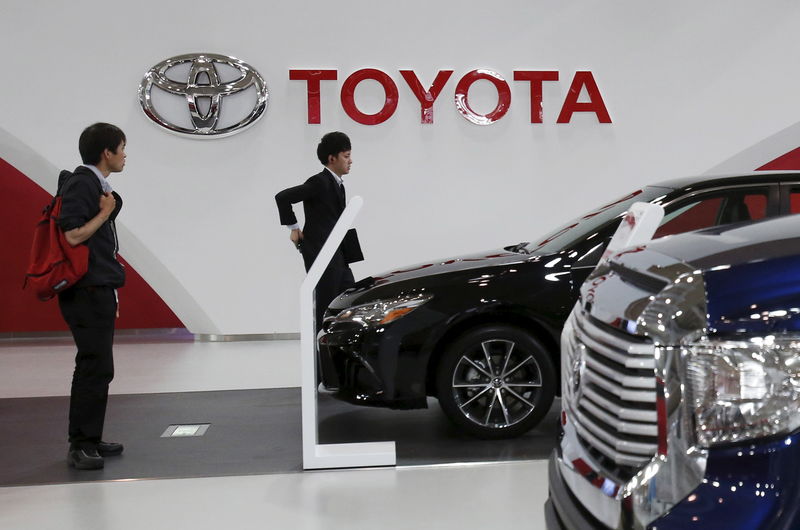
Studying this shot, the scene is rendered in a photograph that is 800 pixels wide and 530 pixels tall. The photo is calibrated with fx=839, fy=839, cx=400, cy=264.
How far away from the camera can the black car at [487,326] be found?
401 cm

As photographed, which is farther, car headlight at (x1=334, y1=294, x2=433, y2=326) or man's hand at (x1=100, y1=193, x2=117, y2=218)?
car headlight at (x1=334, y1=294, x2=433, y2=326)

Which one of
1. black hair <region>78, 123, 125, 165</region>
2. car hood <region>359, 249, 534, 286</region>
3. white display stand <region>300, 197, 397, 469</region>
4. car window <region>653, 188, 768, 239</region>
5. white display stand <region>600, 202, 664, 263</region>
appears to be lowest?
white display stand <region>300, 197, 397, 469</region>

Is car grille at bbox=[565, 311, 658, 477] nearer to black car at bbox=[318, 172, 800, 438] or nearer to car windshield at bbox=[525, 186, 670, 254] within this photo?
black car at bbox=[318, 172, 800, 438]

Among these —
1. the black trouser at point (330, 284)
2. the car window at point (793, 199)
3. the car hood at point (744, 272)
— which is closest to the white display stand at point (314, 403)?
the black trouser at point (330, 284)

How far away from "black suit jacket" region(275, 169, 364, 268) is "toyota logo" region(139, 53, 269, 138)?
2796mm

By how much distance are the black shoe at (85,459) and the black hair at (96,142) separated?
4.53 ft

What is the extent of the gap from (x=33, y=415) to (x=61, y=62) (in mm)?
4003

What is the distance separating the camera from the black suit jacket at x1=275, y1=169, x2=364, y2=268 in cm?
543

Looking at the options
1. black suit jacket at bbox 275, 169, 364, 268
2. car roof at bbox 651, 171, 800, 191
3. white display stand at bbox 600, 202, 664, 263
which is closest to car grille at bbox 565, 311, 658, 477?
white display stand at bbox 600, 202, 664, 263

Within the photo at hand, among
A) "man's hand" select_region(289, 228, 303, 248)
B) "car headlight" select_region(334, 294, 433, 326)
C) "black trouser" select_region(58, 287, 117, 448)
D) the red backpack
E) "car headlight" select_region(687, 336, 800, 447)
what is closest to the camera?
"car headlight" select_region(687, 336, 800, 447)

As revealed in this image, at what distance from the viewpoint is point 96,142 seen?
3992 mm

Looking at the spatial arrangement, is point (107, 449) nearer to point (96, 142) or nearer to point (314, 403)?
point (314, 403)

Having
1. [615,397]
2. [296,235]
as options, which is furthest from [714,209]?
[615,397]

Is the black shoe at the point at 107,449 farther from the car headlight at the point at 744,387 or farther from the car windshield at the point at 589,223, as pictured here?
the car headlight at the point at 744,387
